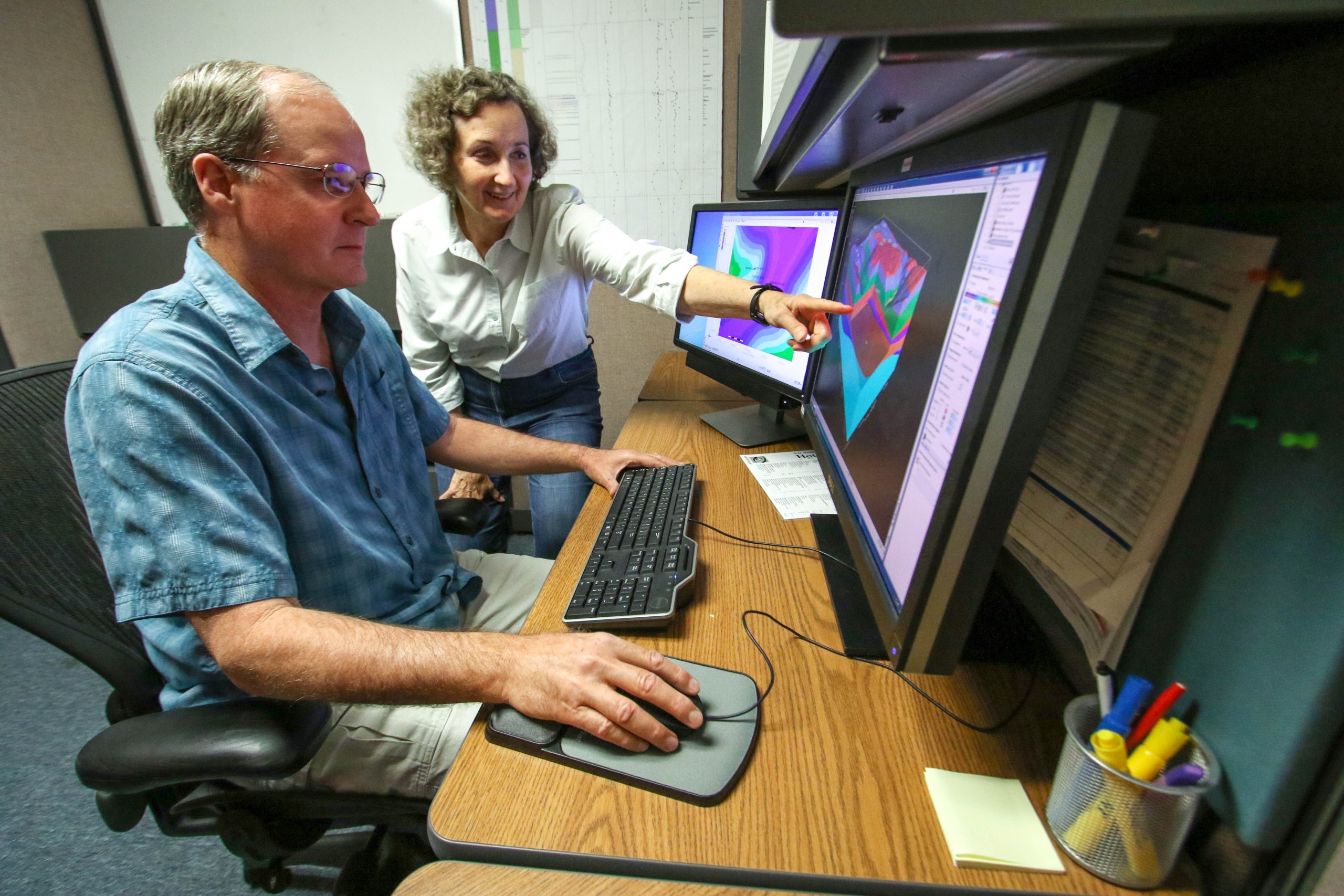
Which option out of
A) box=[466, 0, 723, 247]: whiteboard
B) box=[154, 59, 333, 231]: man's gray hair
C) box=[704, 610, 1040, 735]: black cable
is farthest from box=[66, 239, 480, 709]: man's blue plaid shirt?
box=[466, 0, 723, 247]: whiteboard

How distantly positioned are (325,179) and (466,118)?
0.69 meters

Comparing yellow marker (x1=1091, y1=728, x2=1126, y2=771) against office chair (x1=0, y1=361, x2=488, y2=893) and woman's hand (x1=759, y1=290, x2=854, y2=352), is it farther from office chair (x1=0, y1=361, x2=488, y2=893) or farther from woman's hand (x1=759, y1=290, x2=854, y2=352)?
office chair (x1=0, y1=361, x2=488, y2=893)

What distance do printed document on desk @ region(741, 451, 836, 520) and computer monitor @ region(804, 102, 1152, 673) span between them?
23 centimetres

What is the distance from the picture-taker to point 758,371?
110 cm

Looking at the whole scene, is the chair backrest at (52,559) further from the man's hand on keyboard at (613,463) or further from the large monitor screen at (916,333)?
the large monitor screen at (916,333)

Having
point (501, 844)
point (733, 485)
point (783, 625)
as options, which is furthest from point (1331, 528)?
point (733, 485)

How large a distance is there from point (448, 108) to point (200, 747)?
1.30 metres

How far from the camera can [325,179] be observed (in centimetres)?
78

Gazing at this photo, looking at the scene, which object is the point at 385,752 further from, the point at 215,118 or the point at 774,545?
the point at 215,118

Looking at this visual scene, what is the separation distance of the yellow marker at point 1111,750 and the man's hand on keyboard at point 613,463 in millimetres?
675

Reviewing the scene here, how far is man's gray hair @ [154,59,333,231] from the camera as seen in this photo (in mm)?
727

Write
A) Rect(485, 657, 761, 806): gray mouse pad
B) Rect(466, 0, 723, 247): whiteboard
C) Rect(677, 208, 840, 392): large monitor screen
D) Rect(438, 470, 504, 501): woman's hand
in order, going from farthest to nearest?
Rect(466, 0, 723, 247): whiteboard, Rect(438, 470, 504, 501): woman's hand, Rect(677, 208, 840, 392): large monitor screen, Rect(485, 657, 761, 806): gray mouse pad

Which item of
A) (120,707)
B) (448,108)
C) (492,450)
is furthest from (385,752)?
(448,108)

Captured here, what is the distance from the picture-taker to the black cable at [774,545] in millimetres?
726
